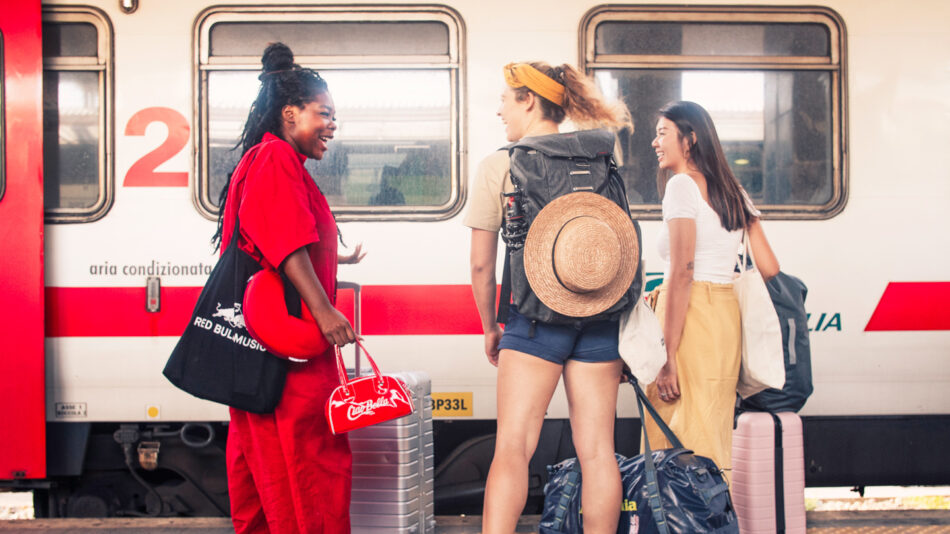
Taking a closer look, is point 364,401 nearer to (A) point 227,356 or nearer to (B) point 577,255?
(A) point 227,356

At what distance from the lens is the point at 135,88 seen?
4.15m

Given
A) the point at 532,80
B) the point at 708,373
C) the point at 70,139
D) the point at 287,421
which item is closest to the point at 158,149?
the point at 70,139

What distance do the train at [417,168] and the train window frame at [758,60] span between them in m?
0.01

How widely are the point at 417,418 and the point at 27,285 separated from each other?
7.09 ft

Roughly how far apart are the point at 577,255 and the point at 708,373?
0.84 metres

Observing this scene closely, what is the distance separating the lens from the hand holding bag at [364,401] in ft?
8.29

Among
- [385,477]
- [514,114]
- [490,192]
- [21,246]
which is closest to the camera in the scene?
[490,192]

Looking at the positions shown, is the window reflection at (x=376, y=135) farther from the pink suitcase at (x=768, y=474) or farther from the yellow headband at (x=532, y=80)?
the pink suitcase at (x=768, y=474)

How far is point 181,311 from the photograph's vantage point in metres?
4.12

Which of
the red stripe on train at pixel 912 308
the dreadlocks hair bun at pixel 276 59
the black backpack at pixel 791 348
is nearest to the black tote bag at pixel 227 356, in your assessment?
the dreadlocks hair bun at pixel 276 59

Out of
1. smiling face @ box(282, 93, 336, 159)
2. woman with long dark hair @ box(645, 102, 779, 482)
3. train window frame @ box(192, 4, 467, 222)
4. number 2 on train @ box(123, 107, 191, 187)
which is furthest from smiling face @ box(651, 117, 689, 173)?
number 2 on train @ box(123, 107, 191, 187)

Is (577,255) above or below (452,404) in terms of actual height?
above

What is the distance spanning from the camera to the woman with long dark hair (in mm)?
3021

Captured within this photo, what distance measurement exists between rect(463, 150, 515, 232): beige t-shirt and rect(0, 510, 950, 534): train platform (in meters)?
1.69
